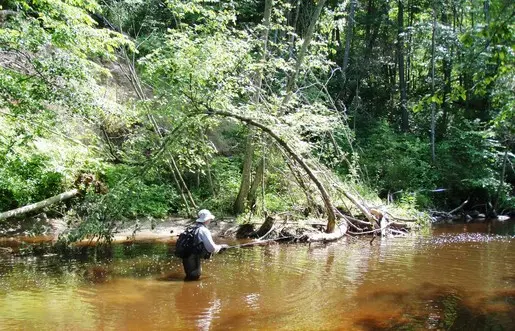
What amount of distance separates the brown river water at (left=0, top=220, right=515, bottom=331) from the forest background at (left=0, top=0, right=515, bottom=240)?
179cm

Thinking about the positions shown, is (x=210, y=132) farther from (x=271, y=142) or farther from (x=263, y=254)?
(x=263, y=254)

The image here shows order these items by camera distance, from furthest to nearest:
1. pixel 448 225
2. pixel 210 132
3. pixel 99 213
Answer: pixel 210 132 < pixel 448 225 < pixel 99 213

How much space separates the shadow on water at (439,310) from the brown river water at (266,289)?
15mm

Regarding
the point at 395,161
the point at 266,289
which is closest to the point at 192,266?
the point at 266,289

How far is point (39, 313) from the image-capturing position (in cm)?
629

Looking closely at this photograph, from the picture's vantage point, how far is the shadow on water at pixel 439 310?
6.03 meters

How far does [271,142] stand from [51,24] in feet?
21.0

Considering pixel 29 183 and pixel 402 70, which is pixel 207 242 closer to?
pixel 29 183

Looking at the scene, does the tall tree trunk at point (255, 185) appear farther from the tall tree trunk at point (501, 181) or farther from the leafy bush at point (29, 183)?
the tall tree trunk at point (501, 181)

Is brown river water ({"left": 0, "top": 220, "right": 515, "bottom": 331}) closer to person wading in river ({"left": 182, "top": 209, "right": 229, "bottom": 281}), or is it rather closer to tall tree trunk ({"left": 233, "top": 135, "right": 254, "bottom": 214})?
person wading in river ({"left": 182, "top": 209, "right": 229, "bottom": 281})

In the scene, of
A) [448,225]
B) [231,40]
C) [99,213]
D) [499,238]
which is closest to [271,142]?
[231,40]

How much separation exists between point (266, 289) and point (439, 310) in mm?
2697

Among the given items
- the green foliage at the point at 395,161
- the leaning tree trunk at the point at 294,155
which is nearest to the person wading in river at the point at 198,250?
the leaning tree trunk at the point at 294,155

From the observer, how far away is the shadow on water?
603 cm
